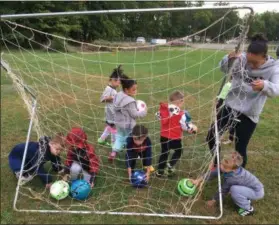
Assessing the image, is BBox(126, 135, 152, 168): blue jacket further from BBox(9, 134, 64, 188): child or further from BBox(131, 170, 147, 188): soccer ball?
BBox(9, 134, 64, 188): child

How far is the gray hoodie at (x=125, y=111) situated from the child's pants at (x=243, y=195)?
160 centimetres

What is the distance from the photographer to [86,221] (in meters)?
3.34

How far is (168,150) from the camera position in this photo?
4.29 meters

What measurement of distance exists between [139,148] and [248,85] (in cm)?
148

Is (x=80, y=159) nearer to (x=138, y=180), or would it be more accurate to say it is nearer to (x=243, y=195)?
(x=138, y=180)

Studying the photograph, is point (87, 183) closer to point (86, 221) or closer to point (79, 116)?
point (86, 221)

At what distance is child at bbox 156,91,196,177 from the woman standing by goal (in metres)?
0.51

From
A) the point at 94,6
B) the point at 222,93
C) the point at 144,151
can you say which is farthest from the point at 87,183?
the point at 94,6

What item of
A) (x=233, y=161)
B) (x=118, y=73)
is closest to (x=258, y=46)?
(x=233, y=161)

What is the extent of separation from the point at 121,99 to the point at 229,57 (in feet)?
4.85

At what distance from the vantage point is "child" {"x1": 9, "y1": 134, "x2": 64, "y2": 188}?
3934mm

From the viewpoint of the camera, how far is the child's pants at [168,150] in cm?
426

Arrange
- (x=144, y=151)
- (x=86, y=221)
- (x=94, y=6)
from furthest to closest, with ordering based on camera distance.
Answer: (x=94, y=6), (x=144, y=151), (x=86, y=221)

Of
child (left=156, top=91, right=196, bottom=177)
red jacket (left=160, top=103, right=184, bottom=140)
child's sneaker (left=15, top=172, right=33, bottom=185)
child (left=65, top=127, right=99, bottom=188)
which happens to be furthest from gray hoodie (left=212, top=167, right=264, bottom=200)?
child's sneaker (left=15, top=172, right=33, bottom=185)
